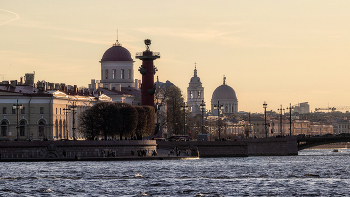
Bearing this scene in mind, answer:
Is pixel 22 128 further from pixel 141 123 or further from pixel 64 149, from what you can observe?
pixel 64 149

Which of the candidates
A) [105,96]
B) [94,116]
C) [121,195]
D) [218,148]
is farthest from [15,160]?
[105,96]

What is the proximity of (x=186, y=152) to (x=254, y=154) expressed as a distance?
75.7ft

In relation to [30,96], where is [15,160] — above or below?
below

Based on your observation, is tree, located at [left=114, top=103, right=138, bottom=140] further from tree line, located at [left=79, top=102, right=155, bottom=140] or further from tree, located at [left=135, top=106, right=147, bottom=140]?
tree, located at [left=135, top=106, right=147, bottom=140]

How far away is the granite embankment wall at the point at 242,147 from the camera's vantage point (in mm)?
121188

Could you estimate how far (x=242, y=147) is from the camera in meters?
126

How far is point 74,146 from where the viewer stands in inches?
4122

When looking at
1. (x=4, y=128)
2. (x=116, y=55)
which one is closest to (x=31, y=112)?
(x=4, y=128)

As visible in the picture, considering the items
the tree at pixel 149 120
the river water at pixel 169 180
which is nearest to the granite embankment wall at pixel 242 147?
the tree at pixel 149 120

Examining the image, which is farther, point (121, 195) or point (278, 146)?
point (278, 146)

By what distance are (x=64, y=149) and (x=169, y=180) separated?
107 feet

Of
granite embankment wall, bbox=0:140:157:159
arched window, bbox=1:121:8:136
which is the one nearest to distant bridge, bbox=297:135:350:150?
granite embankment wall, bbox=0:140:157:159

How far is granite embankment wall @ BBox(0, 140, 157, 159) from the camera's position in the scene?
103 meters

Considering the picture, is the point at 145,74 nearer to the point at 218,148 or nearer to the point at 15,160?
the point at 218,148
